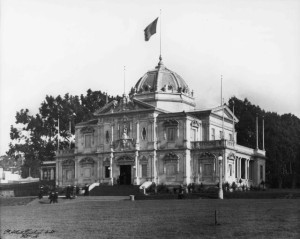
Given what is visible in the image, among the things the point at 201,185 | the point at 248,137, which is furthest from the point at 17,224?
the point at 248,137

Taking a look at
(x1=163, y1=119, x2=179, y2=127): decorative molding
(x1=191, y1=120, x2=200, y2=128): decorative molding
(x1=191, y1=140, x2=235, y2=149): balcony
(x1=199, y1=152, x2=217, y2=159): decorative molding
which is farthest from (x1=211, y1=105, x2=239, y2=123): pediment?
(x1=199, y1=152, x2=217, y2=159): decorative molding

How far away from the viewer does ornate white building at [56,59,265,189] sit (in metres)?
61.6

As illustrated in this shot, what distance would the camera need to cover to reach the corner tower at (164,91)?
67.7 metres

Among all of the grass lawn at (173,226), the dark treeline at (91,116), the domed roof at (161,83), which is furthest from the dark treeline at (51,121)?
the grass lawn at (173,226)

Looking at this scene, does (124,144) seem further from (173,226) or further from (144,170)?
(173,226)

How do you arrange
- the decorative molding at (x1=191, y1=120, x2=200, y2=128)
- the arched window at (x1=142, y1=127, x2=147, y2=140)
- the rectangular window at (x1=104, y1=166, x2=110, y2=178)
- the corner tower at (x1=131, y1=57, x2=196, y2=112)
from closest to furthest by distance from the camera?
the decorative molding at (x1=191, y1=120, x2=200, y2=128) → the arched window at (x1=142, y1=127, x2=147, y2=140) → the rectangular window at (x1=104, y1=166, x2=110, y2=178) → the corner tower at (x1=131, y1=57, x2=196, y2=112)

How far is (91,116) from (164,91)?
20713mm

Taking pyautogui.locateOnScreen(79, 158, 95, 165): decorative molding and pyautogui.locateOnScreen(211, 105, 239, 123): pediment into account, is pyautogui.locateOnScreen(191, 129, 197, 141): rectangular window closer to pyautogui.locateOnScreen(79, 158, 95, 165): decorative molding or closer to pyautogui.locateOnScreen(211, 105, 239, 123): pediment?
pyautogui.locateOnScreen(211, 105, 239, 123): pediment

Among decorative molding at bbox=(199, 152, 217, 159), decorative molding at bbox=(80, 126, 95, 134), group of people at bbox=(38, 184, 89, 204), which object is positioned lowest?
group of people at bbox=(38, 184, 89, 204)

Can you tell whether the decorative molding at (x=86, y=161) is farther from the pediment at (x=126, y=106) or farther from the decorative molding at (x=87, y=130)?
the pediment at (x=126, y=106)

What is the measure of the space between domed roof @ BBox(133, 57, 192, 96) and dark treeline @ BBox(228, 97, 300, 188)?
8.00 m

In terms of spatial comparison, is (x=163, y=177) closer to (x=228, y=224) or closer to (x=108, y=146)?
(x=108, y=146)

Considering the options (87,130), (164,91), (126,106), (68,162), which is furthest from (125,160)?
(164,91)
